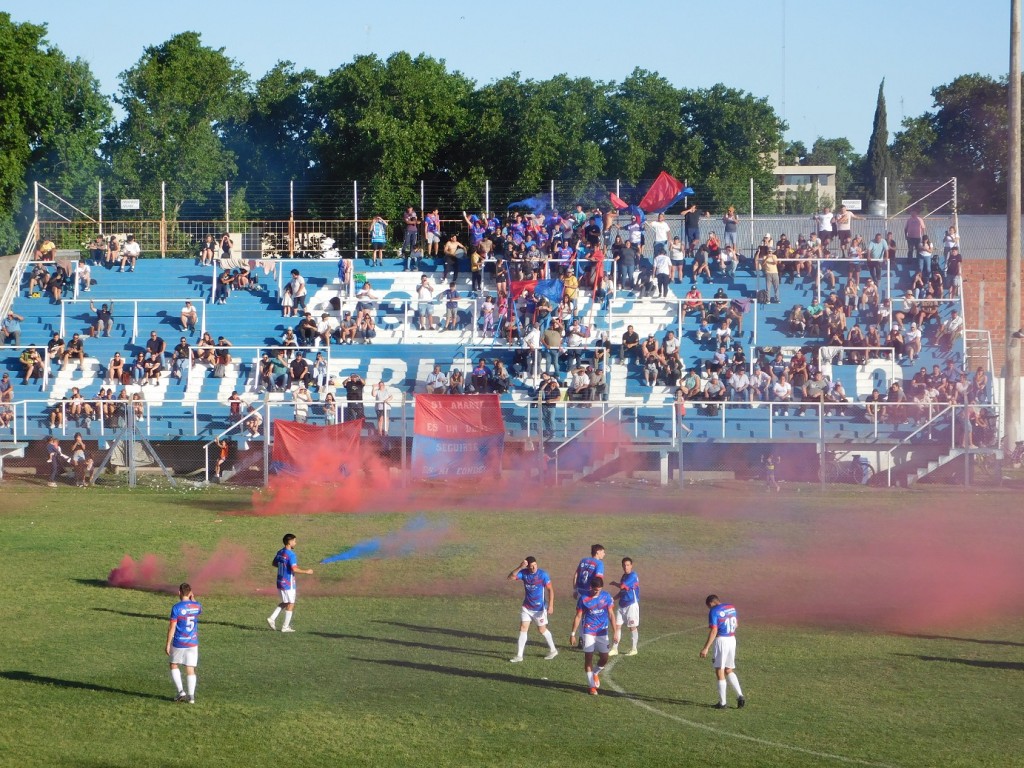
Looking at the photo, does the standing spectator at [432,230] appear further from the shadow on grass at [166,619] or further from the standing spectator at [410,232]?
the shadow on grass at [166,619]

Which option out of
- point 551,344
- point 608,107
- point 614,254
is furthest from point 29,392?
point 608,107

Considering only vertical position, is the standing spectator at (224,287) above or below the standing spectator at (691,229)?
below

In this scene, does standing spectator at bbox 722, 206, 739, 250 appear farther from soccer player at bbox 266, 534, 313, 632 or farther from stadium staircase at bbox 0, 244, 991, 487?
soccer player at bbox 266, 534, 313, 632

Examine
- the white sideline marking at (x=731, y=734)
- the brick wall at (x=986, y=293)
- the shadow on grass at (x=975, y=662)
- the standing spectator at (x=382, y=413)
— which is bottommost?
the white sideline marking at (x=731, y=734)

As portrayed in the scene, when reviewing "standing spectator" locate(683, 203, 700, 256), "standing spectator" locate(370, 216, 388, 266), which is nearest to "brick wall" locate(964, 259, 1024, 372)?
"standing spectator" locate(683, 203, 700, 256)

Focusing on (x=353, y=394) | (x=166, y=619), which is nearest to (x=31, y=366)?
(x=353, y=394)

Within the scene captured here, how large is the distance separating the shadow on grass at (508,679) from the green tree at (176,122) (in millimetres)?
46415

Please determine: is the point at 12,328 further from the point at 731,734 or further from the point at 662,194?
the point at 731,734

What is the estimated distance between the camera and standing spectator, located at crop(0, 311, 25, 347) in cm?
4100

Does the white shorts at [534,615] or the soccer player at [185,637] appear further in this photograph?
the white shorts at [534,615]

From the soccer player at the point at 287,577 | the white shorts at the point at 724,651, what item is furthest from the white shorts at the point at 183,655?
the white shorts at the point at 724,651

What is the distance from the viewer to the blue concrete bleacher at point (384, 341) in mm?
35281

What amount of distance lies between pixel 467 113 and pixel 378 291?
25.8 m

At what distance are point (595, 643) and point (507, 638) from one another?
142 inches
